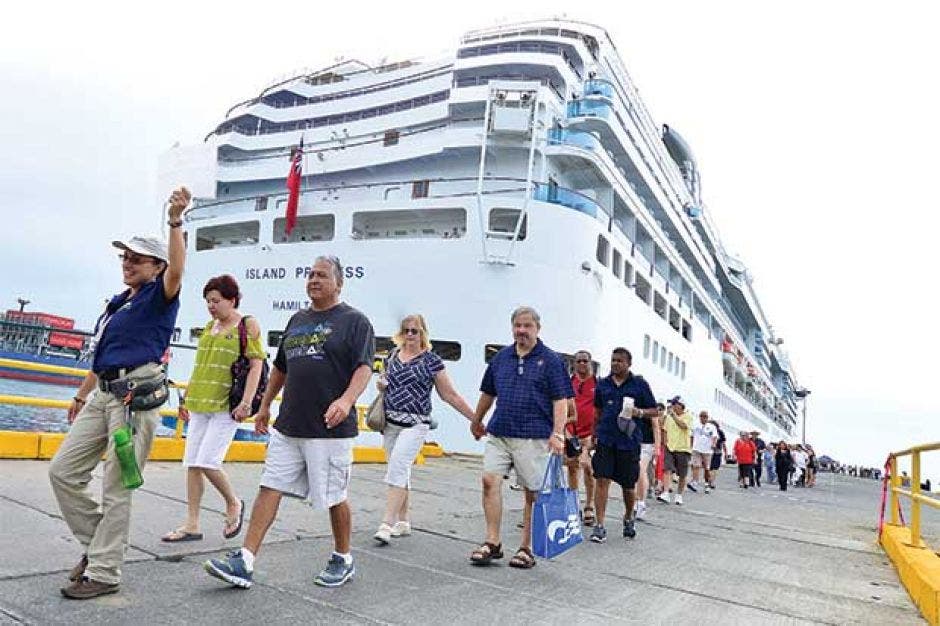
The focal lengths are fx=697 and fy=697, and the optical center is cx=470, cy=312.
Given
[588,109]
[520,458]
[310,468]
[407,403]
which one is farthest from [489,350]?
[310,468]

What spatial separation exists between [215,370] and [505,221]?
1401 cm

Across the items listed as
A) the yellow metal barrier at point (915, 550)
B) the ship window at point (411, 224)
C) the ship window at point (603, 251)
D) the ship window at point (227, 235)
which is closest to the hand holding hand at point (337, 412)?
the yellow metal barrier at point (915, 550)

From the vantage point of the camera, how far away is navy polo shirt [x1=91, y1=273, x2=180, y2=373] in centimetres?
328

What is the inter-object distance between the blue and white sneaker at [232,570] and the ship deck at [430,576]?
6 cm

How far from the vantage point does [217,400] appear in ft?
14.9

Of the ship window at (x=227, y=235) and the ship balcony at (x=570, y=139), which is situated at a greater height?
the ship balcony at (x=570, y=139)

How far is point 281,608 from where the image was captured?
10.4 feet

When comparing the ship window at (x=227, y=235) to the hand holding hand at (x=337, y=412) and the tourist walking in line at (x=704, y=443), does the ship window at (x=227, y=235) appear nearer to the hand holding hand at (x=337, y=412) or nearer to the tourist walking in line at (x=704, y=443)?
the tourist walking in line at (x=704, y=443)

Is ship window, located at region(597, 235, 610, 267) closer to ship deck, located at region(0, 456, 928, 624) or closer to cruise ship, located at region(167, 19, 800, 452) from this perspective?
cruise ship, located at region(167, 19, 800, 452)

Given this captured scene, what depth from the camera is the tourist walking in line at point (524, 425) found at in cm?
467

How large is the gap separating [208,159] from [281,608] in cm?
2321

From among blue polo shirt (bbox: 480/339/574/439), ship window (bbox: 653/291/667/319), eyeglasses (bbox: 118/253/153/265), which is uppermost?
ship window (bbox: 653/291/667/319)

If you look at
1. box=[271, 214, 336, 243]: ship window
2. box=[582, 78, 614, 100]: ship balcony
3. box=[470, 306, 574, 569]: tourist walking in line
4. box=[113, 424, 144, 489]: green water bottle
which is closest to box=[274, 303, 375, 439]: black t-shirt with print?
box=[113, 424, 144, 489]: green water bottle

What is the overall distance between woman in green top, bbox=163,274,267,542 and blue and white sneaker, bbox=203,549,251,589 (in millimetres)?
1244
